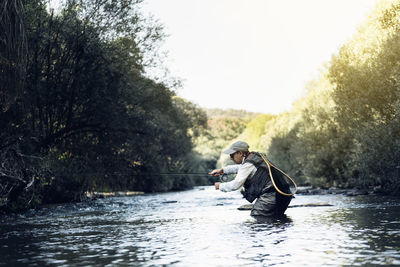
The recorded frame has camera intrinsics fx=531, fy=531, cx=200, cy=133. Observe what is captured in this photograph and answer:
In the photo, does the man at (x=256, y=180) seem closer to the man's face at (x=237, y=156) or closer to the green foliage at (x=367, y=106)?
the man's face at (x=237, y=156)

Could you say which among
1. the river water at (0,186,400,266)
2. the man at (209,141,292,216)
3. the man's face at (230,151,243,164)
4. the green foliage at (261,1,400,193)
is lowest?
the river water at (0,186,400,266)

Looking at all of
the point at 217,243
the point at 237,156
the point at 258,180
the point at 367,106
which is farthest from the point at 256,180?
the point at 367,106

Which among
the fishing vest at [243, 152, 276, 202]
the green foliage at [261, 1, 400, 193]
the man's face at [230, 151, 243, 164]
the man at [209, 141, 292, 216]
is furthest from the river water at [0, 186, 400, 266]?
the green foliage at [261, 1, 400, 193]

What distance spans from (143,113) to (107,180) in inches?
217

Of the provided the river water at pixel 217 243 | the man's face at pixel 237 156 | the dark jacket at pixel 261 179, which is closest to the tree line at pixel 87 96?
the river water at pixel 217 243

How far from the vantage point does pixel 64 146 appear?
30641mm

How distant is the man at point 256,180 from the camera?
12.2m

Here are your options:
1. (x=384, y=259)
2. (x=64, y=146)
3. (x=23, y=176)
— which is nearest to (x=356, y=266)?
(x=384, y=259)

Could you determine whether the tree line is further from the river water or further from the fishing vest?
the fishing vest

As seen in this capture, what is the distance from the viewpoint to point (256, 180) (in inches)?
491

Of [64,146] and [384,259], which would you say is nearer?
[384,259]

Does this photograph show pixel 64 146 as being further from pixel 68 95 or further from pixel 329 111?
pixel 329 111

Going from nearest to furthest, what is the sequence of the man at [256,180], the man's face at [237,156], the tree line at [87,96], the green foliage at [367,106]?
1. the man at [256,180]
2. the man's face at [237,156]
3. the green foliage at [367,106]
4. the tree line at [87,96]

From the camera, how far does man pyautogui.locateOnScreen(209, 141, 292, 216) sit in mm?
12192
